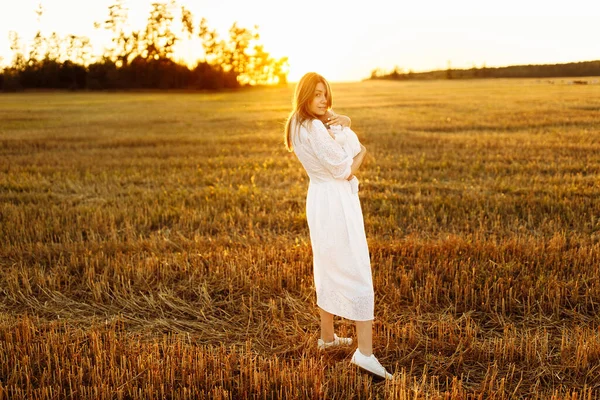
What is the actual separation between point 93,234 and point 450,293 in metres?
5.07

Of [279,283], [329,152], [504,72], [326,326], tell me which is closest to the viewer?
[329,152]

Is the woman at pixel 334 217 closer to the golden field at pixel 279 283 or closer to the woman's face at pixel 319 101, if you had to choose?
the woman's face at pixel 319 101

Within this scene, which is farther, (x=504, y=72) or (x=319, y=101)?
(x=504, y=72)

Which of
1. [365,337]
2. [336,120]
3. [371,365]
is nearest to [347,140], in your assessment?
[336,120]

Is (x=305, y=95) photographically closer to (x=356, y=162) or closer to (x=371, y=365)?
(x=356, y=162)

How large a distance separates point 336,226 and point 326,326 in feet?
3.17

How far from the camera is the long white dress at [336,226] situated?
3959 millimetres

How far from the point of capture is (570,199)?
9391 mm

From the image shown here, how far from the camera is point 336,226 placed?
13.0ft

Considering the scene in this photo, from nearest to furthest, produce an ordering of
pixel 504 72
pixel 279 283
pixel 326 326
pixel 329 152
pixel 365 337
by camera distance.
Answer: pixel 329 152
pixel 365 337
pixel 326 326
pixel 279 283
pixel 504 72

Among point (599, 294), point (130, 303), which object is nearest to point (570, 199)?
point (599, 294)

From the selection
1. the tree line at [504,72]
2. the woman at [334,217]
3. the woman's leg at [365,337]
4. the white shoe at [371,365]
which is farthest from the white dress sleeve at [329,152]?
the tree line at [504,72]

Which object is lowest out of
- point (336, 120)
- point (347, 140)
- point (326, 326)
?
point (326, 326)

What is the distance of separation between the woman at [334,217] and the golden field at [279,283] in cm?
42
